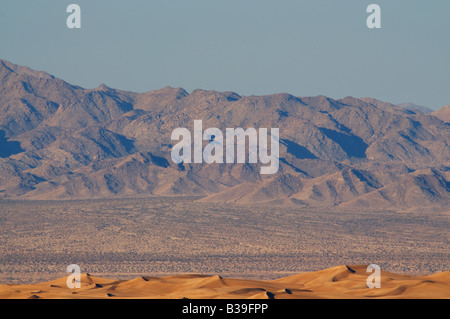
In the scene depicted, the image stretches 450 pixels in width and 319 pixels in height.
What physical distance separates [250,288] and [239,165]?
10980 centimetres

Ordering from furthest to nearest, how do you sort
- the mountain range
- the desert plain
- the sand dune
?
the mountain range < the desert plain < the sand dune

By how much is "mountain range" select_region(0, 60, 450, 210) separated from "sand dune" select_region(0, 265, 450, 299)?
75.6 m

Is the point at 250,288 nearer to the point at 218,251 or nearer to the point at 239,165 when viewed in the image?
the point at 218,251

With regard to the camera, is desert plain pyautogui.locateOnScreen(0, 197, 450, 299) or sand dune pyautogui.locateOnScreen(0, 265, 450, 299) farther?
desert plain pyautogui.locateOnScreen(0, 197, 450, 299)

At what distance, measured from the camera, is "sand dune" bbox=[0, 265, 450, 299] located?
88.1ft

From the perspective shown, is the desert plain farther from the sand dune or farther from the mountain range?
the mountain range

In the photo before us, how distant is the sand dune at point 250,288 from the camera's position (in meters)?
26.8

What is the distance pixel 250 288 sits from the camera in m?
28.1

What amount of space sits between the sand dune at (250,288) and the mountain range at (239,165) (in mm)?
75555

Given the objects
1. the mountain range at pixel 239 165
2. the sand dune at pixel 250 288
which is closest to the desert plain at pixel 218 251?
the sand dune at pixel 250 288

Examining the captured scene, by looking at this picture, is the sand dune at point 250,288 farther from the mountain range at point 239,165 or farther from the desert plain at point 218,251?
the mountain range at point 239,165

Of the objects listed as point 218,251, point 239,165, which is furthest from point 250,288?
point 239,165

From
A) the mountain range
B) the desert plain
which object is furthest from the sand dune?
the mountain range
